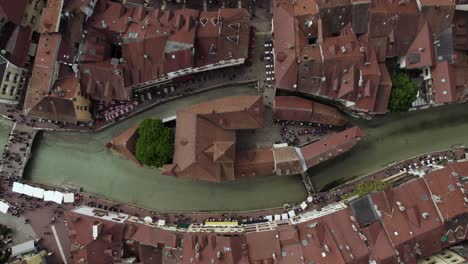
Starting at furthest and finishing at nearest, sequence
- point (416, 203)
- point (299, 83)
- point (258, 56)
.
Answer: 1. point (258, 56)
2. point (299, 83)
3. point (416, 203)

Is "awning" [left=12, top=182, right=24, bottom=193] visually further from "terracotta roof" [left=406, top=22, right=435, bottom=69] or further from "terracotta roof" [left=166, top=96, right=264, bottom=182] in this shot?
"terracotta roof" [left=406, top=22, right=435, bottom=69]

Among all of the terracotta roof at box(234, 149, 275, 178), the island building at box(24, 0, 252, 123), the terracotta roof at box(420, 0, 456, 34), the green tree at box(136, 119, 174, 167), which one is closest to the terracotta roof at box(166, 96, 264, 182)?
the green tree at box(136, 119, 174, 167)

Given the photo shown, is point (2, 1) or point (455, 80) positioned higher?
point (2, 1)

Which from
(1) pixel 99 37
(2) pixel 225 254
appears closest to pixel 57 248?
(2) pixel 225 254

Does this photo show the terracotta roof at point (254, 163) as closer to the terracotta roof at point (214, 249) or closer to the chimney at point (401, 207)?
the terracotta roof at point (214, 249)

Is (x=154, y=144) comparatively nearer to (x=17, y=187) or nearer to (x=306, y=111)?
(x=306, y=111)

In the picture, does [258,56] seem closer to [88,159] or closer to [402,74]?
[402,74]

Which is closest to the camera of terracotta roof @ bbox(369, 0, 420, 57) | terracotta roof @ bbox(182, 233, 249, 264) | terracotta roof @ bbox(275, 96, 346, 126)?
terracotta roof @ bbox(182, 233, 249, 264)

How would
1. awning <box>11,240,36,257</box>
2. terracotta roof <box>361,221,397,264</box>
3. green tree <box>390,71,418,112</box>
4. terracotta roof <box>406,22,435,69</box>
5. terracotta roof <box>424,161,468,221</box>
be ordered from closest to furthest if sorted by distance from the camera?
terracotta roof <box>361,221,397,264</box> < terracotta roof <box>424,161,468,221</box> < terracotta roof <box>406,22,435,69</box> < green tree <box>390,71,418,112</box> < awning <box>11,240,36,257</box>
